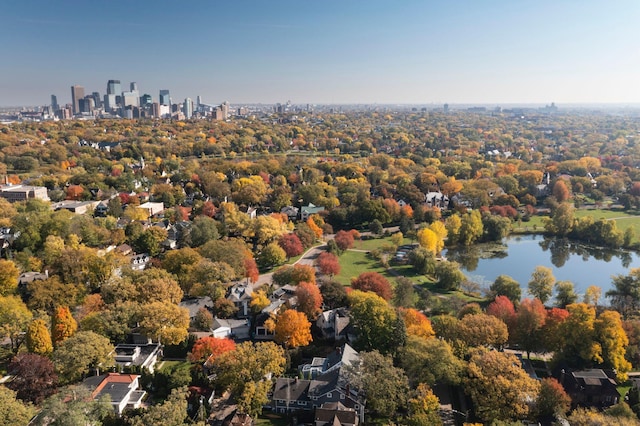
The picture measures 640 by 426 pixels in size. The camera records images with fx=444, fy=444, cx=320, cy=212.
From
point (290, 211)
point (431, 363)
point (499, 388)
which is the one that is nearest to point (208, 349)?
point (431, 363)

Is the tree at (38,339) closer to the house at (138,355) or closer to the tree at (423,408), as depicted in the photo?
the house at (138,355)

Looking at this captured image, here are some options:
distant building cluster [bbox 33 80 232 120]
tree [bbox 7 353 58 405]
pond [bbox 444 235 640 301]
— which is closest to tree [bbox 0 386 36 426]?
tree [bbox 7 353 58 405]

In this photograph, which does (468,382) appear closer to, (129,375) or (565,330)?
(565,330)

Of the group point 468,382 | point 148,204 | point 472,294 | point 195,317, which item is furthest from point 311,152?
point 468,382

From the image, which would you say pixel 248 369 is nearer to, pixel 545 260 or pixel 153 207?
pixel 545 260

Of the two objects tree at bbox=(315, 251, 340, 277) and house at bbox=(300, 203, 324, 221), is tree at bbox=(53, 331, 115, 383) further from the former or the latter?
house at bbox=(300, 203, 324, 221)

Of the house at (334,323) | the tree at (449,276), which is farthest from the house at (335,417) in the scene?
the tree at (449,276)

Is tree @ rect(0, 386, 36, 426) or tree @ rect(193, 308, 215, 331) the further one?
tree @ rect(193, 308, 215, 331)

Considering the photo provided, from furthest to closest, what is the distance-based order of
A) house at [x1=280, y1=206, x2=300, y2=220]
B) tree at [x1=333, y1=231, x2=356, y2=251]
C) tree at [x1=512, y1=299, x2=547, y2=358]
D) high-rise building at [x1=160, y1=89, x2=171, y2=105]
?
high-rise building at [x1=160, y1=89, x2=171, y2=105], house at [x1=280, y1=206, x2=300, y2=220], tree at [x1=333, y1=231, x2=356, y2=251], tree at [x1=512, y1=299, x2=547, y2=358]
